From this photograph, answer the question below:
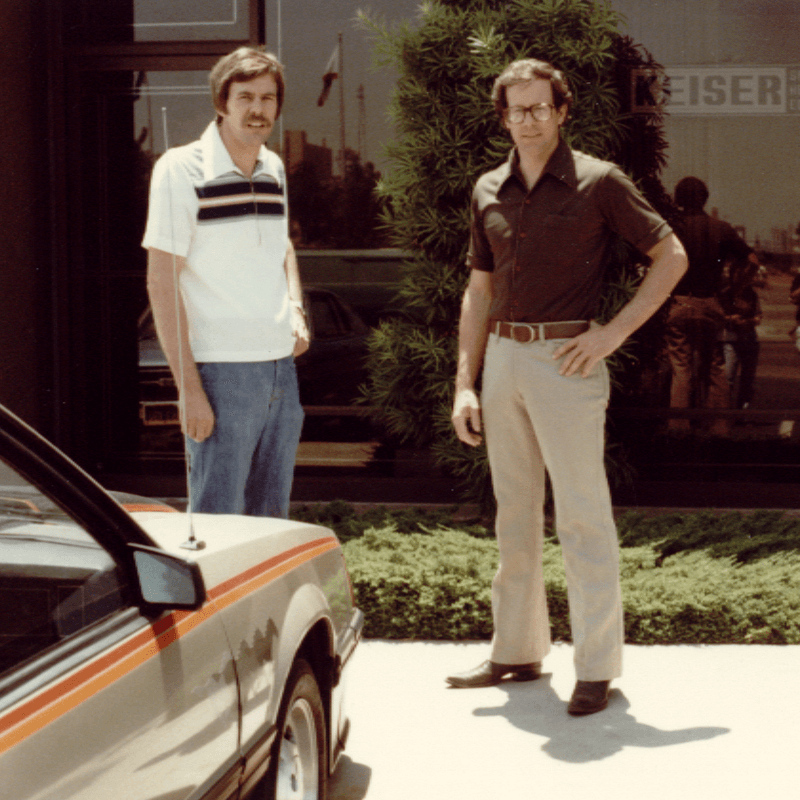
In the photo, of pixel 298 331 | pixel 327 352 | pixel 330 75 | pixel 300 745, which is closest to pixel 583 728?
pixel 300 745

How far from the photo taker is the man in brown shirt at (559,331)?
146 inches

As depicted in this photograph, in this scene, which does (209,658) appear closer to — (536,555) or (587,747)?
(587,747)

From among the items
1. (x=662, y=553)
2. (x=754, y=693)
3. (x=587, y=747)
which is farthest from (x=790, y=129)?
(x=587, y=747)

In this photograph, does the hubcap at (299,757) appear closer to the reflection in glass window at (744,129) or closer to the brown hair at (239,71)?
the brown hair at (239,71)

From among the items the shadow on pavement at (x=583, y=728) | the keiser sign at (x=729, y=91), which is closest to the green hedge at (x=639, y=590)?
the shadow on pavement at (x=583, y=728)

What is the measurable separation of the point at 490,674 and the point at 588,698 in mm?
430

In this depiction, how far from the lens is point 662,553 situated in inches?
224

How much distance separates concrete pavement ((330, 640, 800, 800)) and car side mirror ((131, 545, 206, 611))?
1.59m

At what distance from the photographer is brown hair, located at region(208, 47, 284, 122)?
11.5 ft

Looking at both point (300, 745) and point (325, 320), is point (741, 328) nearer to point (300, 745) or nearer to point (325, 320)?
point (325, 320)

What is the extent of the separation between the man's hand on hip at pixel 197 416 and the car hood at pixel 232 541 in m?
0.65

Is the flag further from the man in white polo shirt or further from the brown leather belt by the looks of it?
the brown leather belt

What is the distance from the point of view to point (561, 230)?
372 cm

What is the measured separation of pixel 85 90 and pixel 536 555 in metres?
5.01
